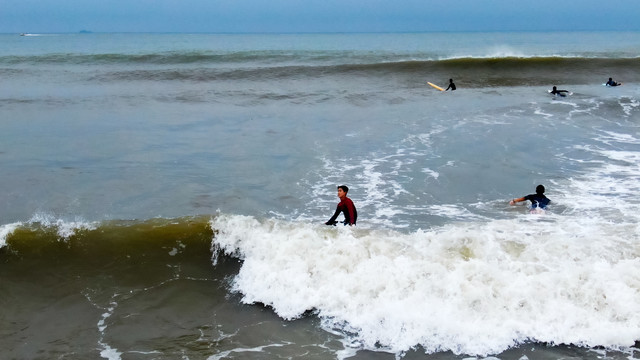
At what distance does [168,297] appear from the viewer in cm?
793

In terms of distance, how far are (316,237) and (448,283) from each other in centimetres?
213

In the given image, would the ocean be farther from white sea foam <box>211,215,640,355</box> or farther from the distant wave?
the distant wave

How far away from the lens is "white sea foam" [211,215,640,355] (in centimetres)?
675

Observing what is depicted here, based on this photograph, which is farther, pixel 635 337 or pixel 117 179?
pixel 117 179

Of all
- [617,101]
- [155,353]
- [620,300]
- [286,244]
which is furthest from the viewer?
[617,101]

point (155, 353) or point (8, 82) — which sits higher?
point (8, 82)

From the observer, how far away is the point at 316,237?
8.68 m

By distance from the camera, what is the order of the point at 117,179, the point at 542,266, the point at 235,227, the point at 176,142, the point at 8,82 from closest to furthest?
the point at 542,266
the point at 235,227
the point at 117,179
the point at 176,142
the point at 8,82

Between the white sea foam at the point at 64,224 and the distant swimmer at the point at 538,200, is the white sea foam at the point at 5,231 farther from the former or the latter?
the distant swimmer at the point at 538,200

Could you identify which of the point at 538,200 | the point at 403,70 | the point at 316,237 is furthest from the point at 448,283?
the point at 403,70

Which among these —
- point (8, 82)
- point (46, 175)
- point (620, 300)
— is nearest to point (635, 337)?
point (620, 300)

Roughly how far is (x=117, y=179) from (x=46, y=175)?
66.5 inches

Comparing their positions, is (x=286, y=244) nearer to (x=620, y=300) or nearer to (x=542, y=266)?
(x=542, y=266)

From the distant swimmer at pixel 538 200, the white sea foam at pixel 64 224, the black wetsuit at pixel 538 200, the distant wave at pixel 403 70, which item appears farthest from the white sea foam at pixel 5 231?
the distant wave at pixel 403 70
